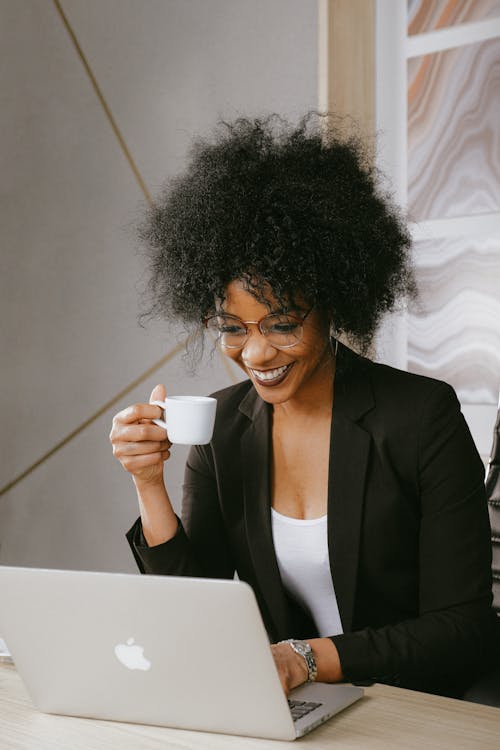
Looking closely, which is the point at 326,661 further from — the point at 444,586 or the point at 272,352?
the point at 272,352

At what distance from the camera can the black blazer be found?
1.31 meters

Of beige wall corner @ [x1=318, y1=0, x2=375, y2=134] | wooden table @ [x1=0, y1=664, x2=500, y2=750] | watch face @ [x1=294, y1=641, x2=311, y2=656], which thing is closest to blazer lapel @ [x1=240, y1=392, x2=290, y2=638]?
watch face @ [x1=294, y1=641, x2=311, y2=656]

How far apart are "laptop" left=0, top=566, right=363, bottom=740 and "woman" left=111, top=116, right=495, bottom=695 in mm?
382

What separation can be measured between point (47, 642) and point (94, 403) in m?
2.03

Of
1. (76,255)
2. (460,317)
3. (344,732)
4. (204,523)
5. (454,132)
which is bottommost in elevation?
(344,732)

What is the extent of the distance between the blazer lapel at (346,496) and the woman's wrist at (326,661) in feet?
0.87

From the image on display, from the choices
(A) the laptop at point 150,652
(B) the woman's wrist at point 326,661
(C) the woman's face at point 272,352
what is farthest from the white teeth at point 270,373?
(A) the laptop at point 150,652

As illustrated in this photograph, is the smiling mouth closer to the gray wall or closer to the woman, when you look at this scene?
the woman

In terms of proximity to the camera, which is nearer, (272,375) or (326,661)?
(326,661)

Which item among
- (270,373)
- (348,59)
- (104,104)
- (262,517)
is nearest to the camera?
(270,373)

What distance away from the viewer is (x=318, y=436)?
1.59 metres

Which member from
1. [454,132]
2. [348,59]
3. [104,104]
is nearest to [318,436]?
[454,132]

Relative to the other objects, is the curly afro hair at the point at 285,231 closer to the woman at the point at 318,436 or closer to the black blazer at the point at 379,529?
the woman at the point at 318,436

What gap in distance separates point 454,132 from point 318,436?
1.09 metres
